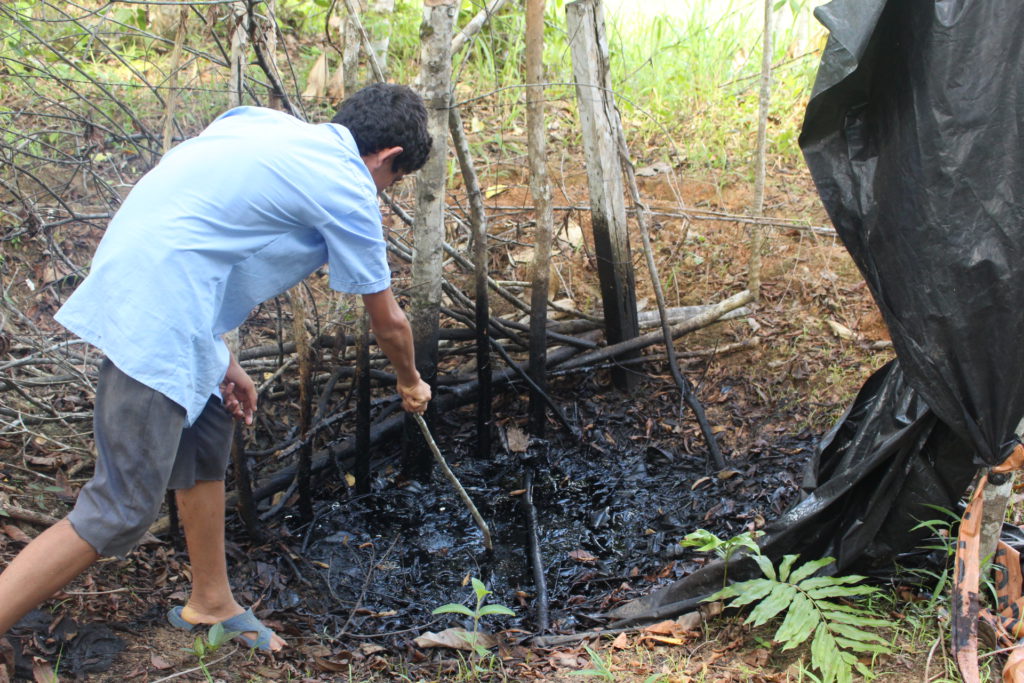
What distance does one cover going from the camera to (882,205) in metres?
2.20

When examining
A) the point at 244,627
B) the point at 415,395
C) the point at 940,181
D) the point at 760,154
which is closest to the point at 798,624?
the point at 940,181

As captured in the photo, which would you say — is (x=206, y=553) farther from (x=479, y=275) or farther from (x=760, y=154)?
(x=760, y=154)

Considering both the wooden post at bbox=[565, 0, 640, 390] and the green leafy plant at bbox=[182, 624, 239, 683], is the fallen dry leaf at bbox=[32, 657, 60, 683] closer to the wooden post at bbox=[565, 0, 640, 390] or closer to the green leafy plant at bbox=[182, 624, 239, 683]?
the green leafy plant at bbox=[182, 624, 239, 683]

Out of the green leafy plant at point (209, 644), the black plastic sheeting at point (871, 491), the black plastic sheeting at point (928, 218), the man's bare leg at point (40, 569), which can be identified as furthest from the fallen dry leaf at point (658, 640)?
the man's bare leg at point (40, 569)

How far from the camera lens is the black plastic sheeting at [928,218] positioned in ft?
6.54

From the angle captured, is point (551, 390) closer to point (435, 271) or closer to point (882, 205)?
point (435, 271)

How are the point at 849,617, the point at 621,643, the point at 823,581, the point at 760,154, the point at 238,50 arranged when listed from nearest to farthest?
the point at 849,617 → the point at 823,581 → the point at 621,643 → the point at 238,50 → the point at 760,154

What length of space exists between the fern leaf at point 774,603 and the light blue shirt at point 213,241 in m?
1.50

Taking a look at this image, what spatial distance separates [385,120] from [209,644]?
1.74 meters

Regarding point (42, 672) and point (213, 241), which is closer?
point (213, 241)

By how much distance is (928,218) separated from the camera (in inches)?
82.7

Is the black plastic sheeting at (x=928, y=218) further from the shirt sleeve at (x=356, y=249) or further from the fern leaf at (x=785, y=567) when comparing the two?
the shirt sleeve at (x=356, y=249)

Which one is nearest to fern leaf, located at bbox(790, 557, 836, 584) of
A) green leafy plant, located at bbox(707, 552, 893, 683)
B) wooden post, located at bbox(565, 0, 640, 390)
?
green leafy plant, located at bbox(707, 552, 893, 683)

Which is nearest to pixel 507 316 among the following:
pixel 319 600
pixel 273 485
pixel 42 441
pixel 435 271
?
pixel 435 271
